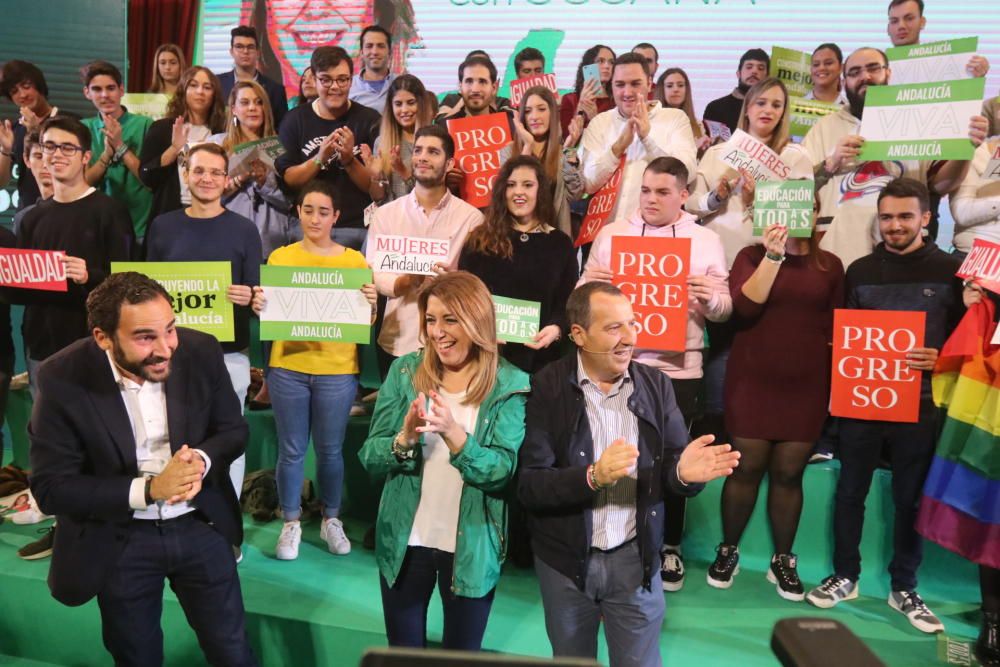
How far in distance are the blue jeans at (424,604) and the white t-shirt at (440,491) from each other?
1.5 inches

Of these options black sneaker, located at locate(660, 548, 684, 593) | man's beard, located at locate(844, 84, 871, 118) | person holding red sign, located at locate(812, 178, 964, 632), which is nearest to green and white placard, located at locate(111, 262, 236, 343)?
black sneaker, located at locate(660, 548, 684, 593)

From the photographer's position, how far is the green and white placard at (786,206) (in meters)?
3.35

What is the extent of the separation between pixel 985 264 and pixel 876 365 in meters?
0.55

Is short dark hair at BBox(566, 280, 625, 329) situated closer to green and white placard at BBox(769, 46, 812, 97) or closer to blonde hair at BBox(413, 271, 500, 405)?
blonde hair at BBox(413, 271, 500, 405)

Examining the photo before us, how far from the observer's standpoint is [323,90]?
4453 millimetres

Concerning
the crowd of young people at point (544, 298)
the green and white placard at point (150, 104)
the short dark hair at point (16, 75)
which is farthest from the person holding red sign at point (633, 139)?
the short dark hair at point (16, 75)

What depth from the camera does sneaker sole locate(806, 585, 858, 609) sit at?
3.57 m

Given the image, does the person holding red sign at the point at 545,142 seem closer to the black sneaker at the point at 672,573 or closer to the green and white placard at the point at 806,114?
the green and white placard at the point at 806,114

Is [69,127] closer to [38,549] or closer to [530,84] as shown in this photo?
[38,549]

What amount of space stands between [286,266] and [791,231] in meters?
2.10

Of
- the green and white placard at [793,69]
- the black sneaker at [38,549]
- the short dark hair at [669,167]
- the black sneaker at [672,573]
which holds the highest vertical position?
the green and white placard at [793,69]

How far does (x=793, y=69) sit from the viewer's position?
16.0 ft

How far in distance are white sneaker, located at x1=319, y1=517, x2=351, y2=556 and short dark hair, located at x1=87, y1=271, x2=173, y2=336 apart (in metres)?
1.77

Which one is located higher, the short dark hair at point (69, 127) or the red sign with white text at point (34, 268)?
the short dark hair at point (69, 127)
